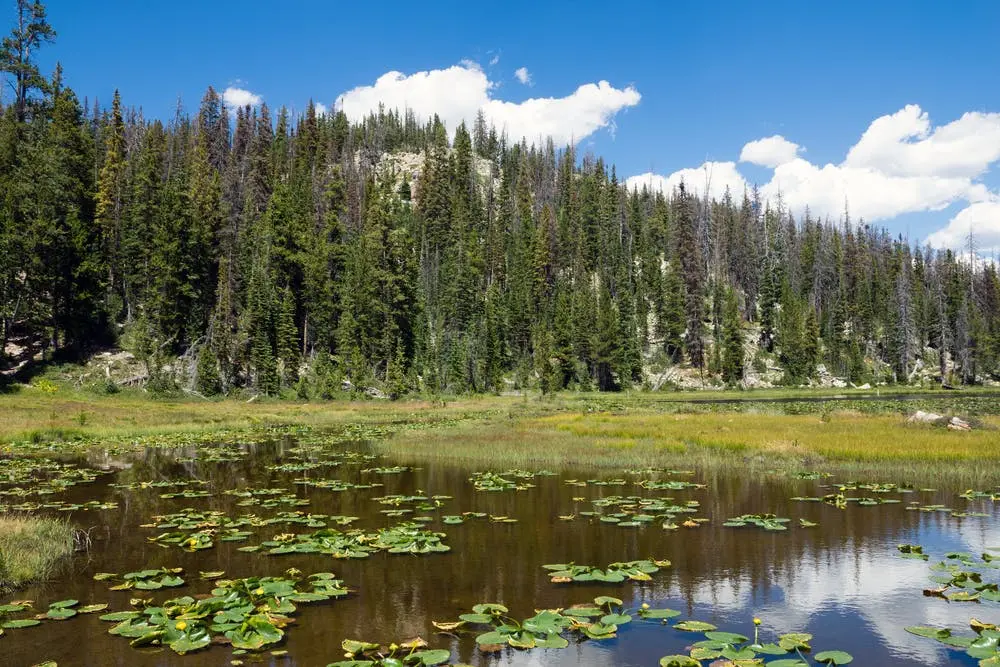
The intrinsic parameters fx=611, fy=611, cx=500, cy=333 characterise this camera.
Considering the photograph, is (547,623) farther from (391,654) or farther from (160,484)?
(160,484)

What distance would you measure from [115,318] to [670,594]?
70.2 metres

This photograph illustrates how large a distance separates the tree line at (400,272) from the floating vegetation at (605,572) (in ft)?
184

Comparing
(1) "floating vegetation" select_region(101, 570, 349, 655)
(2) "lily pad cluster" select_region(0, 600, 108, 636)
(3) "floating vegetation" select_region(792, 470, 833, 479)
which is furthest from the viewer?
(3) "floating vegetation" select_region(792, 470, 833, 479)

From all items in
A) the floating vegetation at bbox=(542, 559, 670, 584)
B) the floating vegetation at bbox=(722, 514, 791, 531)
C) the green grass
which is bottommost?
the floating vegetation at bbox=(722, 514, 791, 531)

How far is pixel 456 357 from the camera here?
78.4 m

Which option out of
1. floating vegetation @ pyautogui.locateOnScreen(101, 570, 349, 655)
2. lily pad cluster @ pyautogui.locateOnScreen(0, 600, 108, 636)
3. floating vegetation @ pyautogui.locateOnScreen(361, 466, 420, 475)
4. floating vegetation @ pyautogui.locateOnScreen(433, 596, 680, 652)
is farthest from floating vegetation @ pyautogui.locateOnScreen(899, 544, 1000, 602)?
floating vegetation @ pyautogui.locateOnScreen(361, 466, 420, 475)

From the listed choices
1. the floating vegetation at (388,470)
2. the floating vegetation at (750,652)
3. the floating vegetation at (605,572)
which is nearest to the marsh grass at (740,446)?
the floating vegetation at (388,470)

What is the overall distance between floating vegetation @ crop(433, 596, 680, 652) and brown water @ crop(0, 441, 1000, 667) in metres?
0.19

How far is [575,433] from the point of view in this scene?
33594 mm

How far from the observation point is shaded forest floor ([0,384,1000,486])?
2422 centimetres

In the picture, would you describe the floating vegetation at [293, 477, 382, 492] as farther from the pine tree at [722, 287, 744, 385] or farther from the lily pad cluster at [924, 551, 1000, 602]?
the pine tree at [722, 287, 744, 385]

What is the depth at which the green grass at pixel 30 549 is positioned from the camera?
10883mm

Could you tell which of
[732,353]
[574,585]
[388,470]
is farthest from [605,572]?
[732,353]

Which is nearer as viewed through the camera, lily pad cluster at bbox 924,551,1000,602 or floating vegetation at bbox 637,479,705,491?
lily pad cluster at bbox 924,551,1000,602
